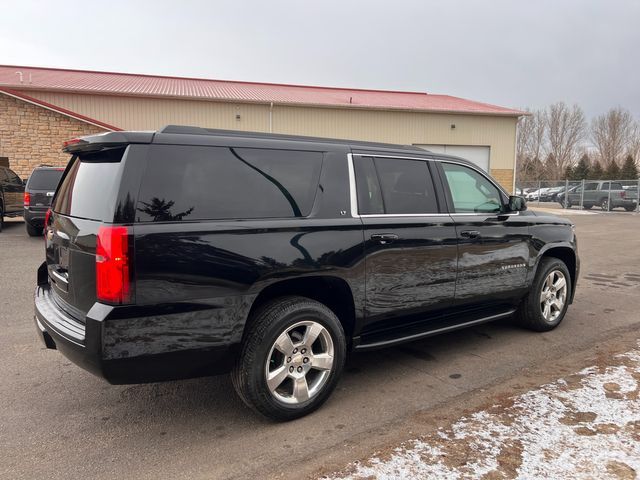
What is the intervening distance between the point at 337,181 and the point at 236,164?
0.79 metres

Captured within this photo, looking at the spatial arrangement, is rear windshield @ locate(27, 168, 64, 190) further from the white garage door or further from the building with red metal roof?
the white garage door

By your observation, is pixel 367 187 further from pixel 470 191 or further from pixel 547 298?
pixel 547 298

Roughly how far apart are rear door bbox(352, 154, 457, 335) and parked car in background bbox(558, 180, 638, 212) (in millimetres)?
27207

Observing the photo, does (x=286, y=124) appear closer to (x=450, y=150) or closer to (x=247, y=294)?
(x=450, y=150)

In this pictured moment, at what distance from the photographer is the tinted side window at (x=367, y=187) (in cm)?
369

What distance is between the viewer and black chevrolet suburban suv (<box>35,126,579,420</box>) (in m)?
2.76

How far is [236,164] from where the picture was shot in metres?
3.16

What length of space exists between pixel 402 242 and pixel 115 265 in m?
2.07

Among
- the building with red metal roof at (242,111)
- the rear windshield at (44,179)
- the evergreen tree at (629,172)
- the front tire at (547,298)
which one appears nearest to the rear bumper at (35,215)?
the rear windshield at (44,179)

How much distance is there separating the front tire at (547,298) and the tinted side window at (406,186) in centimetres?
172

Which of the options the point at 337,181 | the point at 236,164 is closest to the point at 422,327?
the point at 337,181

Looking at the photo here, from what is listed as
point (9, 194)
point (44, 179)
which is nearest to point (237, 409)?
point (44, 179)

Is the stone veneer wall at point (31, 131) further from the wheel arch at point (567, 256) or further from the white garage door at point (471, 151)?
the wheel arch at point (567, 256)

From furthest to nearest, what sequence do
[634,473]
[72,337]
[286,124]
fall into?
[286,124]
[72,337]
[634,473]
